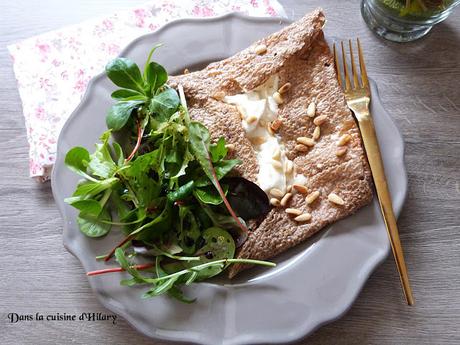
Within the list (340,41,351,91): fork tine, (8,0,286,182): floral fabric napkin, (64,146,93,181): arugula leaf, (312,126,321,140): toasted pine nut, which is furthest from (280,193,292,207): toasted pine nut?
(8,0,286,182): floral fabric napkin

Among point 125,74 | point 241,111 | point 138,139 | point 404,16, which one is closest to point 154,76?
point 125,74

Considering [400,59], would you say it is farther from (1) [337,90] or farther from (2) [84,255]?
(2) [84,255]

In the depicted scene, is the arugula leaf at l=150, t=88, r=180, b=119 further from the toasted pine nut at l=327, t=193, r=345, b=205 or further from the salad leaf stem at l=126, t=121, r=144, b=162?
the toasted pine nut at l=327, t=193, r=345, b=205

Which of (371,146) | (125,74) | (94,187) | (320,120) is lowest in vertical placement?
(371,146)

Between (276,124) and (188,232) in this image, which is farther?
(276,124)

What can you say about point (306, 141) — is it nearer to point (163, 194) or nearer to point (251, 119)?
point (251, 119)

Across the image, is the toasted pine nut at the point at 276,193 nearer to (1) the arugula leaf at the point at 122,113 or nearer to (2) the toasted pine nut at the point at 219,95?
(2) the toasted pine nut at the point at 219,95

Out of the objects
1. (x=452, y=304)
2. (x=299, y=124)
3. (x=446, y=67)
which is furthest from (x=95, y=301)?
(x=446, y=67)
